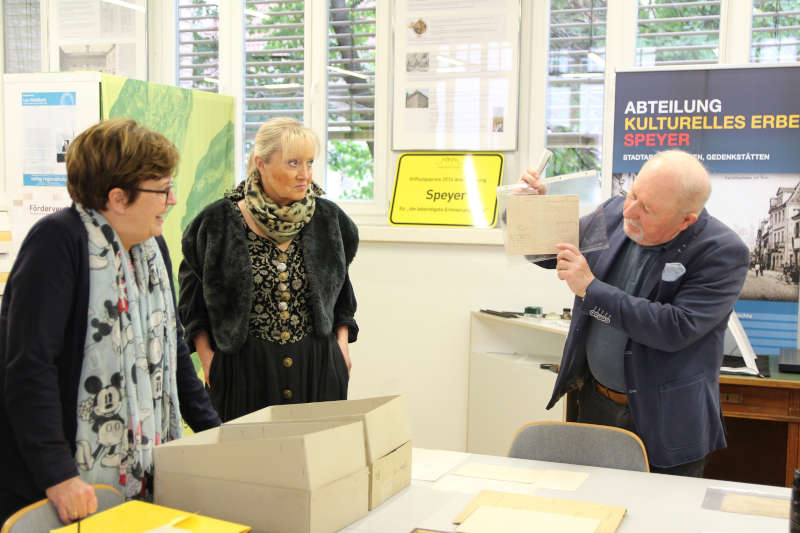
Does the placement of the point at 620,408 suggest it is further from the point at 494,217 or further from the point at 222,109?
the point at 222,109

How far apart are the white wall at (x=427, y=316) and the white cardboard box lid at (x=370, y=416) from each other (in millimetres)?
2318

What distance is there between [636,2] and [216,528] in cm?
346

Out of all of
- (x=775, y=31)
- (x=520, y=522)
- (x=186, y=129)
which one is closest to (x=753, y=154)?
(x=775, y=31)

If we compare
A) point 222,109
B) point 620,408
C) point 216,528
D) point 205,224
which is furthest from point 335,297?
point 222,109

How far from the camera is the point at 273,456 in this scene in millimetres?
1523

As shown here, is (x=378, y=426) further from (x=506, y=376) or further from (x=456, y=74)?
(x=456, y=74)

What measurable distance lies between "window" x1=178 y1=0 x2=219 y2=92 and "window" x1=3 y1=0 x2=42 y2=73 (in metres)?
1.08

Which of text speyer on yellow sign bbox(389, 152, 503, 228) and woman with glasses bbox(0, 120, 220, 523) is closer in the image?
woman with glasses bbox(0, 120, 220, 523)

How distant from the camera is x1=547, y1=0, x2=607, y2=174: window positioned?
13.5 feet

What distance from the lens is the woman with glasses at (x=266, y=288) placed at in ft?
8.40

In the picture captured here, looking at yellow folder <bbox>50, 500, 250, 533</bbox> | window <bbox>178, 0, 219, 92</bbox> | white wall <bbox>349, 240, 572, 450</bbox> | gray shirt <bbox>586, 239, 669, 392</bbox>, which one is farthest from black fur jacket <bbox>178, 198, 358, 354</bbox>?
window <bbox>178, 0, 219, 92</bbox>

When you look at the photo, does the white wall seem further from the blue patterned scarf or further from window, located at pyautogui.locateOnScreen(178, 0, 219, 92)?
the blue patterned scarf

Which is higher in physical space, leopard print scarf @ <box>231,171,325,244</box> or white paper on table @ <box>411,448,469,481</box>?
leopard print scarf @ <box>231,171,325,244</box>

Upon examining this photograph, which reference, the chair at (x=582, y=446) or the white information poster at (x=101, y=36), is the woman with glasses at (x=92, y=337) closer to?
the chair at (x=582, y=446)
